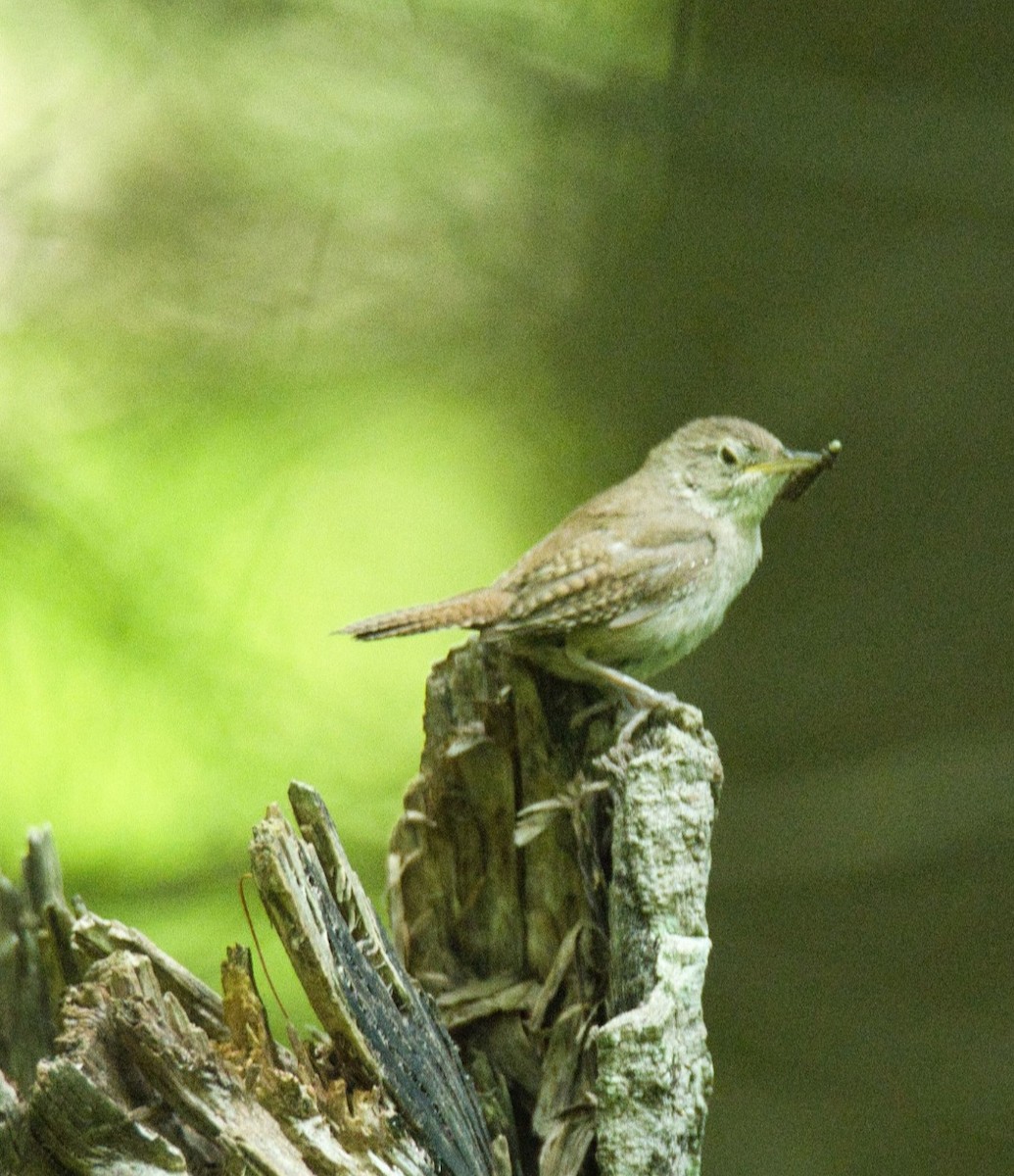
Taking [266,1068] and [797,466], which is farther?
[797,466]

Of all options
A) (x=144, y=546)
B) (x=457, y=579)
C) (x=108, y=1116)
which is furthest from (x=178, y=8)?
(x=108, y=1116)

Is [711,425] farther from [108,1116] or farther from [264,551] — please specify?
[108,1116]

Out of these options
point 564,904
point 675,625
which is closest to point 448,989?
point 564,904

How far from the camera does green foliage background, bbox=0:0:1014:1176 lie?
287 cm

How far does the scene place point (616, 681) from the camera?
219 cm

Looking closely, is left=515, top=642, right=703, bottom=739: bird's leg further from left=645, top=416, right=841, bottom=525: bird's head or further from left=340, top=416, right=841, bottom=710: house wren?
left=645, top=416, right=841, bottom=525: bird's head

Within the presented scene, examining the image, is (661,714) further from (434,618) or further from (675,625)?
(434,618)

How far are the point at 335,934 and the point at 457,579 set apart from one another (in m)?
1.41

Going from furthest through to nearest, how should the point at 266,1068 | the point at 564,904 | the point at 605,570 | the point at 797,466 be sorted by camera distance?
1. the point at 797,466
2. the point at 605,570
3. the point at 564,904
4. the point at 266,1068

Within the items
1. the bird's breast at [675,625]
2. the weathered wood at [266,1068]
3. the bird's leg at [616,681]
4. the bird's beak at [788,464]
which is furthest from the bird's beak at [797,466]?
the weathered wood at [266,1068]

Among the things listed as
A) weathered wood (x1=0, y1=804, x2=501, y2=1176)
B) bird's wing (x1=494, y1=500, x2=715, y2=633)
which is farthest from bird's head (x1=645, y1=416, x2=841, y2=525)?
weathered wood (x1=0, y1=804, x2=501, y2=1176)

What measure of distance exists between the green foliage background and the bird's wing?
2.47 feet

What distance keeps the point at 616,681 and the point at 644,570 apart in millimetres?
217

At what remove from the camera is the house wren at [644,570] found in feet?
7.09
